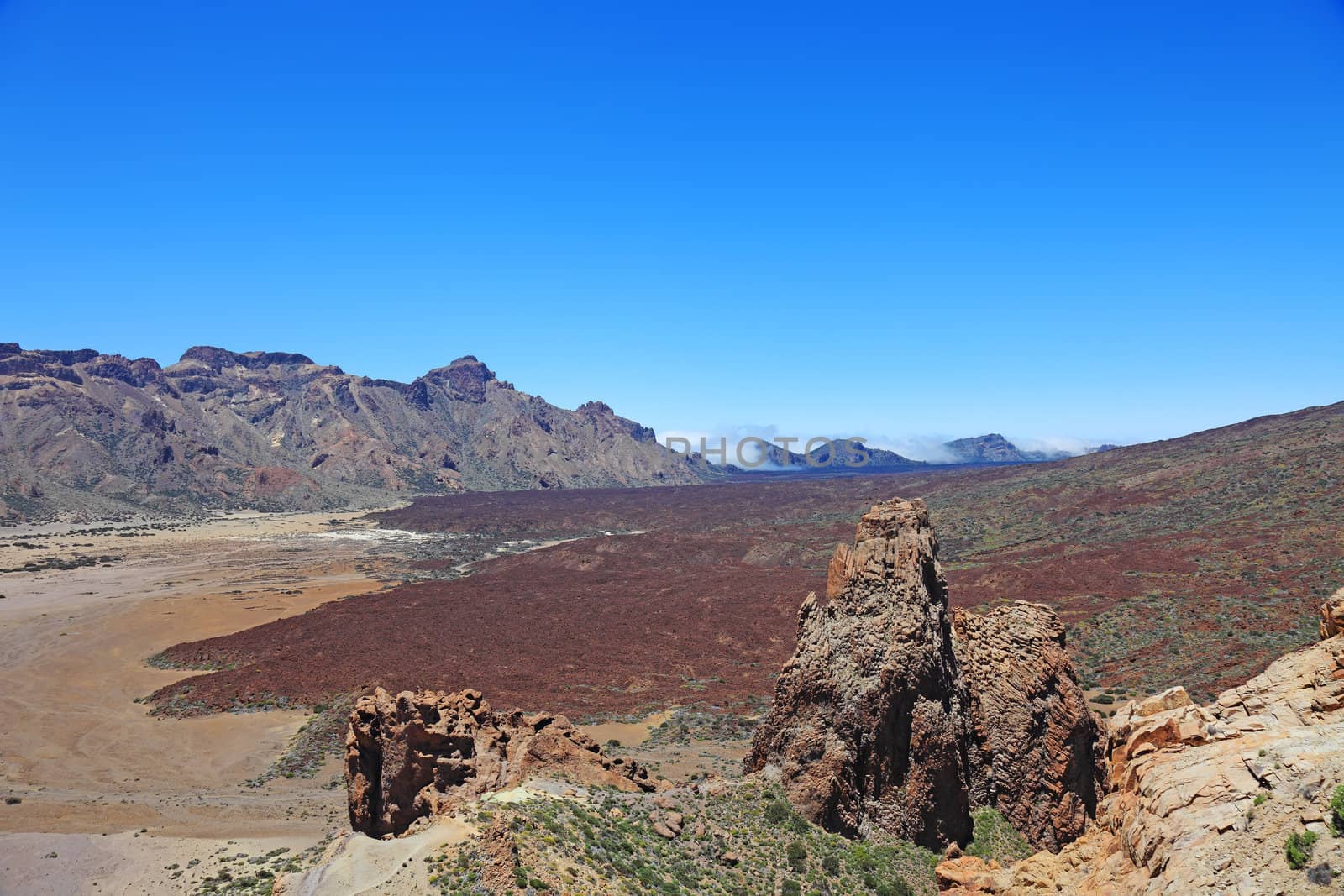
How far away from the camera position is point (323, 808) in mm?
27203

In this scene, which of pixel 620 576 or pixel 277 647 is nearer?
pixel 277 647

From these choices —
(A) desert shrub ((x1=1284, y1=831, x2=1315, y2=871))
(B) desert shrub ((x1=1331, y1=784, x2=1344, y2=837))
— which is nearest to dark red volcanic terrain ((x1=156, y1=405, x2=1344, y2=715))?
(B) desert shrub ((x1=1331, y1=784, x2=1344, y2=837))

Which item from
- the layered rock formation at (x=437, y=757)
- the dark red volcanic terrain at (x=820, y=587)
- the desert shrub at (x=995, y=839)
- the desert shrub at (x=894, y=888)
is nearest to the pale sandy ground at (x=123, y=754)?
the dark red volcanic terrain at (x=820, y=587)

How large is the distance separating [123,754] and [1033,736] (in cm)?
3634

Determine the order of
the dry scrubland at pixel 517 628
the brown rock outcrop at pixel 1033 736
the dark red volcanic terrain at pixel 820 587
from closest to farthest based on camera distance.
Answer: the brown rock outcrop at pixel 1033 736
the dry scrubland at pixel 517 628
the dark red volcanic terrain at pixel 820 587

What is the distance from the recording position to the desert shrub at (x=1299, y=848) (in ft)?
23.6

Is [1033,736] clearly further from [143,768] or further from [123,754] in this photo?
[123,754]

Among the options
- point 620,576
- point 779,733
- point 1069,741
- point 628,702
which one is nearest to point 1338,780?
point 1069,741

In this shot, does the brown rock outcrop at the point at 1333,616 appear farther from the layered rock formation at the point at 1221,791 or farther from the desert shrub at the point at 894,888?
the desert shrub at the point at 894,888

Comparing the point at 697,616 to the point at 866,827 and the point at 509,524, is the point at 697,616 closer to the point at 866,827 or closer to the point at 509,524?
the point at 866,827

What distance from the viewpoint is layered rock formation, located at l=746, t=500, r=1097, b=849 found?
56.4 ft

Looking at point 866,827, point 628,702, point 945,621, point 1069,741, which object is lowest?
point 628,702

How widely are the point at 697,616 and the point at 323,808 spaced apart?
3657 cm

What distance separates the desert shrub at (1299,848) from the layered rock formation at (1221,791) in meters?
0.05
